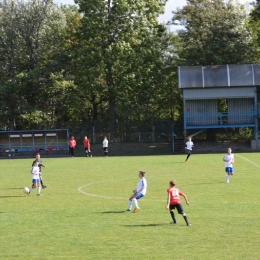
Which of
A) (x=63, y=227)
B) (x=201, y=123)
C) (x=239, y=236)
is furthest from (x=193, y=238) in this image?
(x=201, y=123)

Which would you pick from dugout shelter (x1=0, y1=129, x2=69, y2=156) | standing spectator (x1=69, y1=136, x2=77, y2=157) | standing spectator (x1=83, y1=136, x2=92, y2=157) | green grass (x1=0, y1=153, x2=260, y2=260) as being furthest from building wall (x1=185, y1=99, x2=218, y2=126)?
green grass (x1=0, y1=153, x2=260, y2=260)

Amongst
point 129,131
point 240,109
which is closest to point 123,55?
point 129,131

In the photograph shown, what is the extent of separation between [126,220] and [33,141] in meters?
44.1

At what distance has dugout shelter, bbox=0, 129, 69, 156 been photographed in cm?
6500

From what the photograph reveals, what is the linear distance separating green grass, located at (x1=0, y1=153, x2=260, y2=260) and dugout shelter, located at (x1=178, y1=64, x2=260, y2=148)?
26.1 metres

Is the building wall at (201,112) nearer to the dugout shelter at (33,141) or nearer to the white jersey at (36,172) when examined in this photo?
the dugout shelter at (33,141)

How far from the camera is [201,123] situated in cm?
6506

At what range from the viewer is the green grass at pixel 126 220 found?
17297mm

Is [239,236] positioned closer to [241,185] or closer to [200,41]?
[241,185]

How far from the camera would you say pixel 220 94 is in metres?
64.3

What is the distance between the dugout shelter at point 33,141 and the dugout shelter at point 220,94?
13159mm

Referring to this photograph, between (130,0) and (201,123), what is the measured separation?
1638 cm

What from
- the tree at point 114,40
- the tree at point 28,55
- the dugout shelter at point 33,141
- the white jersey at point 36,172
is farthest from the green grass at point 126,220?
the tree at point 28,55

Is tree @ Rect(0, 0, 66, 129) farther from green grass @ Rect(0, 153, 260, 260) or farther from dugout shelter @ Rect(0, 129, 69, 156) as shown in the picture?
green grass @ Rect(0, 153, 260, 260)
